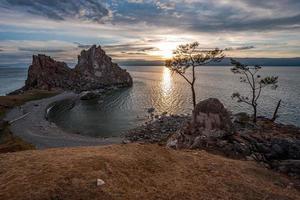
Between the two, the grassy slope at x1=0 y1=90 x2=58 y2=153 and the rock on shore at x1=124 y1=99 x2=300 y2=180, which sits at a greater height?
the rock on shore at x1=124 y1=99 x2=300 y2=180

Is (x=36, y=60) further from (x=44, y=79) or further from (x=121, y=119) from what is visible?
(x=121, y=119)

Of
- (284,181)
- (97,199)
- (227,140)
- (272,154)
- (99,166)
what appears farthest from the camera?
(227,140)

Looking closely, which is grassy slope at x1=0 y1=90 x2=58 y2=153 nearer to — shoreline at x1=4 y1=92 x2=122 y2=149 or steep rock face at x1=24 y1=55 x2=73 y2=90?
shoreline at x1=4 y1=92 x2=122 y2=149

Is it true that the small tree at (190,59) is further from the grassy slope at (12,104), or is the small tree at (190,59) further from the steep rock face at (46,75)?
the steep rock face at (46,75)

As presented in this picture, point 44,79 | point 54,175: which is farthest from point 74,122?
point 44,79

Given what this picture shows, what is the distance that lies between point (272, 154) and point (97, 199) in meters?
15.4

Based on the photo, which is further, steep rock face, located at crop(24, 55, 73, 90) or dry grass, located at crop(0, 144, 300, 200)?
steep rock face, located at crop(24, 55, 73, 90)

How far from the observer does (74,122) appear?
9138cm

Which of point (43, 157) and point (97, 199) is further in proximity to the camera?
point (43, 157)

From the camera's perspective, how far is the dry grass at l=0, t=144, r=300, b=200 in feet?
50.8

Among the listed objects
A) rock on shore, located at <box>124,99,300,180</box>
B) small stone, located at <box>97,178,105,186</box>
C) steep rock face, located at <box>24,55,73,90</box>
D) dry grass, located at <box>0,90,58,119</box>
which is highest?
small stone, located at <box>97,178,105,186</box>

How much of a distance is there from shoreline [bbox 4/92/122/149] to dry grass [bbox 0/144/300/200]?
40.9m

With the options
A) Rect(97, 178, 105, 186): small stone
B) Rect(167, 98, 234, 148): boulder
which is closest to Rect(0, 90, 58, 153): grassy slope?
Rect(167, 98, 234, 148): boulder

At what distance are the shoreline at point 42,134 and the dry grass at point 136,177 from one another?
134 feet
